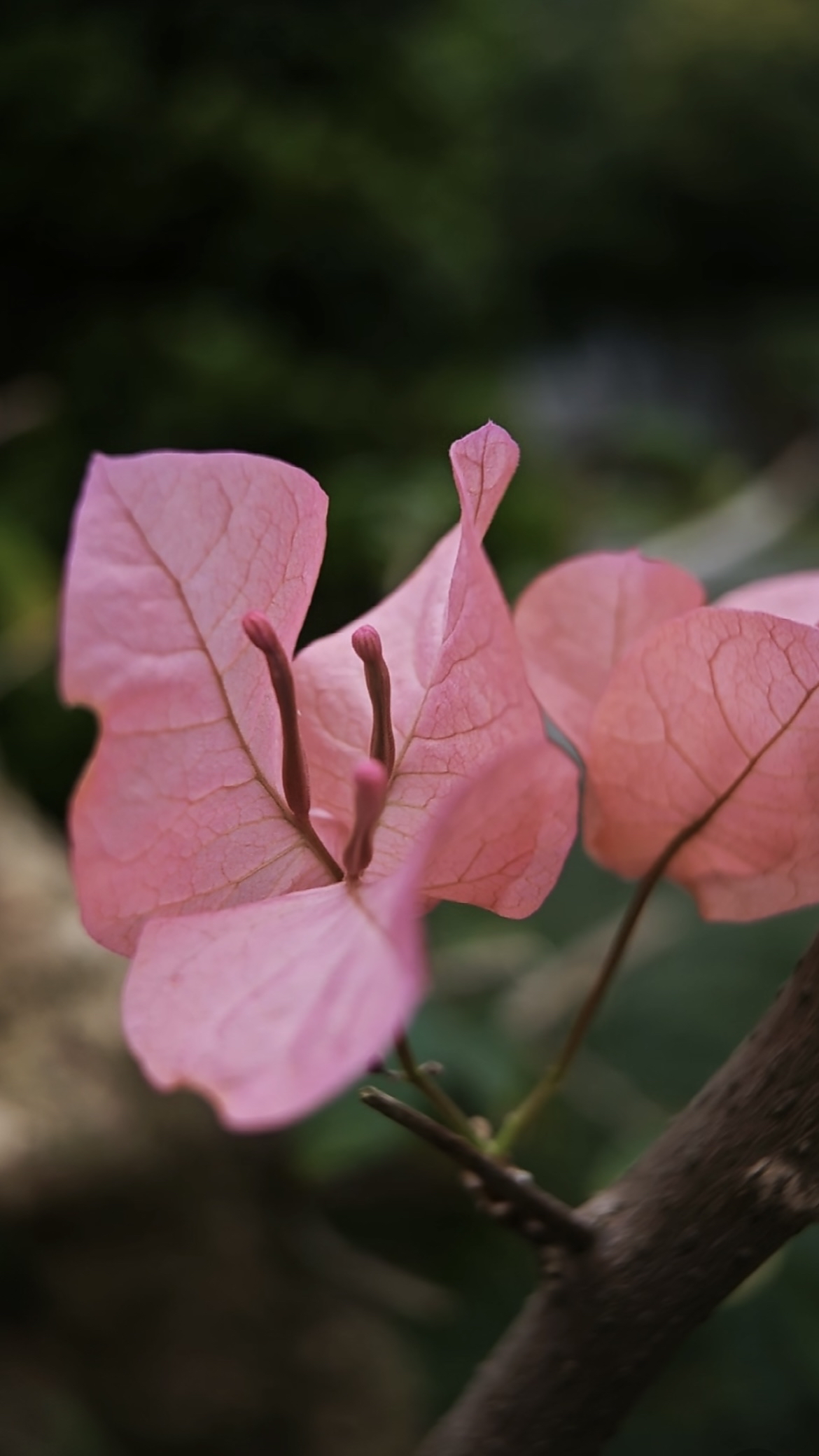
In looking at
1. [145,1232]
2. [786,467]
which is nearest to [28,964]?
[145,1232]

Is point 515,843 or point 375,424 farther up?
point 515,843

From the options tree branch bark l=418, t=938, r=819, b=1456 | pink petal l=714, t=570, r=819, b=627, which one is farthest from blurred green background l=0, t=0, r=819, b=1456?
pink petal l=714, t=570, r=819, b=627

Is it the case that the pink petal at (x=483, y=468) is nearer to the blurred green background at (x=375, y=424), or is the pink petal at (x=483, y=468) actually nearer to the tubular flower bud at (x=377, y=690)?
the tubular flower bud at (x=377, y=690)

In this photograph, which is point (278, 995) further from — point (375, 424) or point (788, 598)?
point (375, 424)

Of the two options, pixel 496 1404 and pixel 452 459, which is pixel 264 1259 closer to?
pixel 496 1404

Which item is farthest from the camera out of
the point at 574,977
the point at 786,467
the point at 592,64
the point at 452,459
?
the point at 592,64

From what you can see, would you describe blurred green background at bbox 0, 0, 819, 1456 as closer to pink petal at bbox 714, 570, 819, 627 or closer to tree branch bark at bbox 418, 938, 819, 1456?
tree branch bark at bbox 418, 938, 819, 1456

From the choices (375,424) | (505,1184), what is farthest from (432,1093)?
(375,424)
